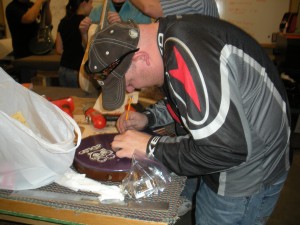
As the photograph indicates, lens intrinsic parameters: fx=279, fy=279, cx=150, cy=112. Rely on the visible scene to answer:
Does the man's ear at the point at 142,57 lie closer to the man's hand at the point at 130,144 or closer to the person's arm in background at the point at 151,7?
the man's hand at the point at 130,144

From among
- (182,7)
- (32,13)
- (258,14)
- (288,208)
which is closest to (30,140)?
(182,7)

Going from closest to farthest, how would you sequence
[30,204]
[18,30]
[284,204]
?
[30,204]
[284,204]
[18,30]

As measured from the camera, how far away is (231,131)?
571 millimetres

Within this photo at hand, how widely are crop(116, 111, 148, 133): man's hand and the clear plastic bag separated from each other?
235mm

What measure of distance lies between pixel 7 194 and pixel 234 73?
2.13ft

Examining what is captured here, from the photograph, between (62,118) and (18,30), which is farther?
(18,30)

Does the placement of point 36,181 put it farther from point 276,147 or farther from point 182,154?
point 276,147

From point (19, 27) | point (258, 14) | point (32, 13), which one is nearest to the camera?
point (32, 13)

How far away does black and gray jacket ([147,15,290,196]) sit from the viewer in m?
0.56

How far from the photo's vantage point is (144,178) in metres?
0.73

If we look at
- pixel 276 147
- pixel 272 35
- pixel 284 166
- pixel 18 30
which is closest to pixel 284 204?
pixel 284 166

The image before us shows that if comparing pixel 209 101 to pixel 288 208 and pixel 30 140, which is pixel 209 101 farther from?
pixel 288 208

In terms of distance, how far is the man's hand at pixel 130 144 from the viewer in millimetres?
766

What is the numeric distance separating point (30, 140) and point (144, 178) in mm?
299
